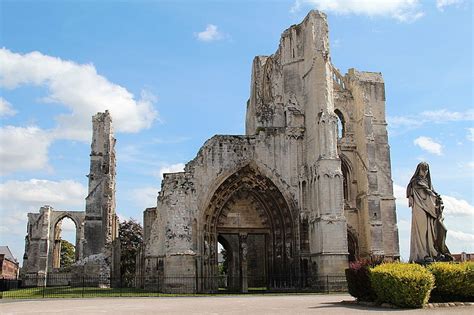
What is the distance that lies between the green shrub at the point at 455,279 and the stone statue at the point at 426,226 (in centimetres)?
97

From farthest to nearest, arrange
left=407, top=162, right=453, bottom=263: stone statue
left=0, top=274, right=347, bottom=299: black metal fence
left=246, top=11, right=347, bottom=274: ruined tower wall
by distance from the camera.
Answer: left=246, top=11, right=347, bottom=274: ruined tower wall → left=0, top=274, right=347, bottom=299: black metal fence → left=407, top=162, right=453, bottom=263: stone statue

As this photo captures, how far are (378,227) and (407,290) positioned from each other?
19787mm

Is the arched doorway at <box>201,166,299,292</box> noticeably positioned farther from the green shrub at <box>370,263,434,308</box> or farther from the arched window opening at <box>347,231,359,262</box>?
the green shrub at <box>370,263,434,308</box>

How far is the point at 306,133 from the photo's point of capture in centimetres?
2930

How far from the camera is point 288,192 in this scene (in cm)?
2862

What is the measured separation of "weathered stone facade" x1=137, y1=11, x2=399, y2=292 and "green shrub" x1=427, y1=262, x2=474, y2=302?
1259 cm

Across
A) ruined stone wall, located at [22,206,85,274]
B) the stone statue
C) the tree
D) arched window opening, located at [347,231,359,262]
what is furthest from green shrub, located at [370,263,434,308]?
ruined stone wall, located at [22,206,85,274]

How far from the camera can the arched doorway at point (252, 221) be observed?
1100 inches

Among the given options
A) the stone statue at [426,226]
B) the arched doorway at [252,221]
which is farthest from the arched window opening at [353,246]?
the stone statue at [426,226]

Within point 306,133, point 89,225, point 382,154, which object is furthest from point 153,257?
point 382,154

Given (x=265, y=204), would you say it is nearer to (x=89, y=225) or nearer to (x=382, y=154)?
(x=382, y=154)

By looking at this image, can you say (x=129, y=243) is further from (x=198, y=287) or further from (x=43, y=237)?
(x=198, y=287)

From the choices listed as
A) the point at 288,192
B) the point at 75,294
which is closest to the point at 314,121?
the point at 288,192

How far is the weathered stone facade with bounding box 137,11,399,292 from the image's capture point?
87.0 ft
